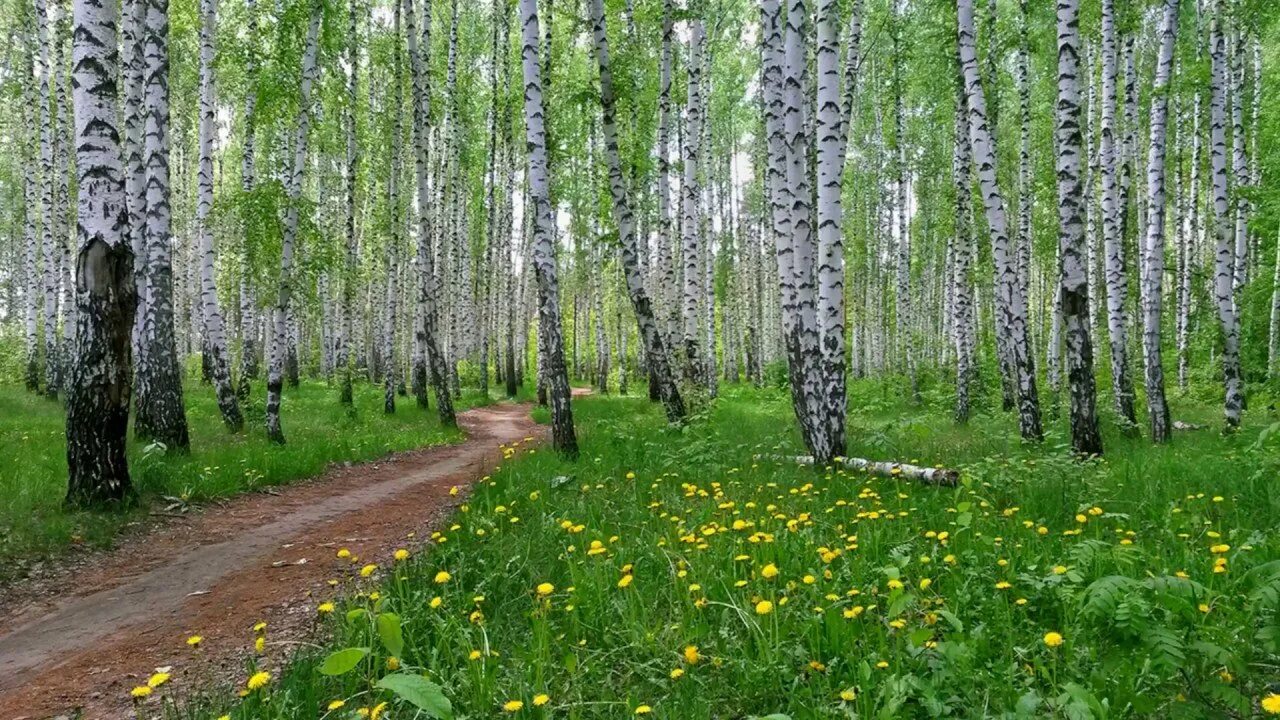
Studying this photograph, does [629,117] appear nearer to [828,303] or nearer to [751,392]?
[751,392]

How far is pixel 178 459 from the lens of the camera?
8.55 metres

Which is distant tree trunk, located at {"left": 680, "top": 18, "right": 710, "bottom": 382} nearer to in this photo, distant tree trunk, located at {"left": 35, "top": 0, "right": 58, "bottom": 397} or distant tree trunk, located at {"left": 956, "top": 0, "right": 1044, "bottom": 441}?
distant tree trunk, located at {"left": 956, "top": 0, "right": 1044, "bottom": 441}

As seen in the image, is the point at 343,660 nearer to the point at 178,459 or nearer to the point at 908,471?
the point at 908,471

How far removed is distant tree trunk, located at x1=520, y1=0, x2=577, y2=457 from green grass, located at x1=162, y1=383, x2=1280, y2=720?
114 inches

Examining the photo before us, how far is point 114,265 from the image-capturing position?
21.2 ft

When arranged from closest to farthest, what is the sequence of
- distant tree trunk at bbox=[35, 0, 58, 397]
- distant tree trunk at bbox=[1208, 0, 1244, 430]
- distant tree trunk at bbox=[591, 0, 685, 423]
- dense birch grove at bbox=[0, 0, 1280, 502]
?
dense birch grove at bbox=[0, 0, 1280, 502]
distant tree trunk at bbox=[1208, 0, 1244, 430]
distant tree trunk at bbox=[591, 0, 685, 423]
distant tree trunk at bbox=[35, 0, 58, 397]

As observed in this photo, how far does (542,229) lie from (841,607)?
6.49m

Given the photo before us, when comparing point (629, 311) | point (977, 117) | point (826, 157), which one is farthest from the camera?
point (629, 311)

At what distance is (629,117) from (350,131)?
7.69 m

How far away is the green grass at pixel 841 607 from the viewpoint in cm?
253

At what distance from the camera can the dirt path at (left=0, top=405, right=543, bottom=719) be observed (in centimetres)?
358

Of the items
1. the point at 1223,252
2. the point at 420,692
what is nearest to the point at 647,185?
the point at 1223,252

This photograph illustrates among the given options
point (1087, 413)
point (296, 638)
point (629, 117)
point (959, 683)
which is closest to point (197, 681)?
point (296, 638)

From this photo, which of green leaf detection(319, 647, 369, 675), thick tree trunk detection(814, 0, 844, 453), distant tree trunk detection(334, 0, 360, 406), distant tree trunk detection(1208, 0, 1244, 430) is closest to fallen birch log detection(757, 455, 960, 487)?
thick tree trunk detection(814, 0, 844, 453)
